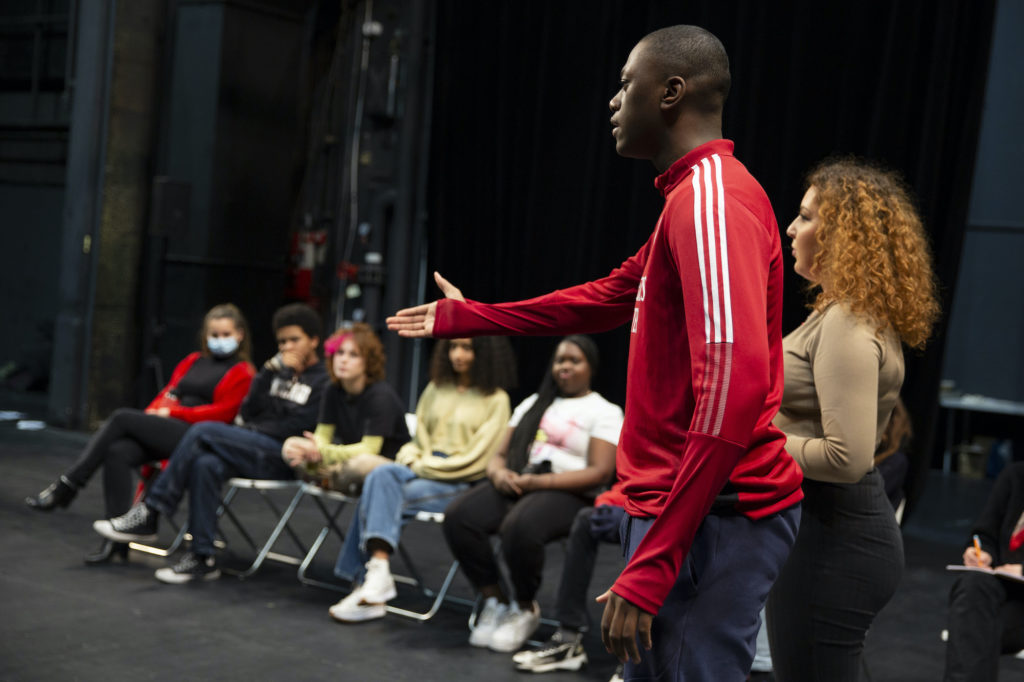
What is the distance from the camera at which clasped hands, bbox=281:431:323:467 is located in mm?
4809

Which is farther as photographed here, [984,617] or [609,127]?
[609,127]

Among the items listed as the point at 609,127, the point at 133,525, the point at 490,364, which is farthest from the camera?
the point at 609,127

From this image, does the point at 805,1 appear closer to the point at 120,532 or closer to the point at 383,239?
the point at 383,239

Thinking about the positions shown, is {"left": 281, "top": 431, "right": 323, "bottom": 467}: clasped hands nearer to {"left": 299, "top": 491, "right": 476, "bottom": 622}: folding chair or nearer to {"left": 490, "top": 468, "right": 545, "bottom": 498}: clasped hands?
{"left": 299, "top": 491, "right": 476, "bottom": 622}: folding chair

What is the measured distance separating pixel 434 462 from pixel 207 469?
3.26 feet

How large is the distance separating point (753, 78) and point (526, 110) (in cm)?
169

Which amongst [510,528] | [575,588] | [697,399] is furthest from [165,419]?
[697,399]

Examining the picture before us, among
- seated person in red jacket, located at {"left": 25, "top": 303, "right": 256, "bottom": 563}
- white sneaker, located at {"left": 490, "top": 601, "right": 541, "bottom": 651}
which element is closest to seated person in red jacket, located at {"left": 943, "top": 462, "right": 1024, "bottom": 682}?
white sneaker, located at {"left": 490, "top": 601, "right": 541, "bottom": 651}

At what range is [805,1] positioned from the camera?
265 inches

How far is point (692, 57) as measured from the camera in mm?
1560

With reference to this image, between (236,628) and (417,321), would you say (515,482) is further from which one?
(417,321)

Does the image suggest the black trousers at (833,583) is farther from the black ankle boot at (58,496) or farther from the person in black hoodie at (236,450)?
the black ankle boot at (58,496)

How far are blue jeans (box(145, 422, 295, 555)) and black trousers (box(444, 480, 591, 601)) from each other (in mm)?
1041

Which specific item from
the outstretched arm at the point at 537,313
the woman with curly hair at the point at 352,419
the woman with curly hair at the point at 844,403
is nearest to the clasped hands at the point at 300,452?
the woman with curly hair at the point at 352,419
